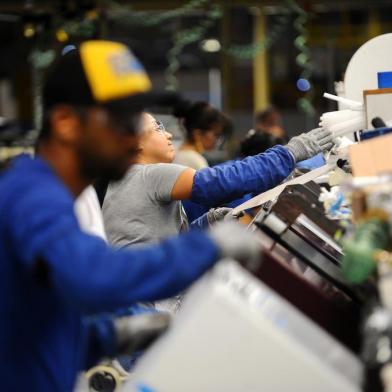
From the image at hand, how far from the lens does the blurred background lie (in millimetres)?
12195

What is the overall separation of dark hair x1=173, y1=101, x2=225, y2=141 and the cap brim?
12.1ft

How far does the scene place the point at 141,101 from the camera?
1962 mm

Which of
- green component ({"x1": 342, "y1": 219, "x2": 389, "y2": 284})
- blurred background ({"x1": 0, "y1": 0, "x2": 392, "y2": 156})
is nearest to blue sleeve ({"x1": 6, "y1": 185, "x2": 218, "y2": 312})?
green component ({"x1": 342, "y1": 219, "x2": 389, "y2": 284})

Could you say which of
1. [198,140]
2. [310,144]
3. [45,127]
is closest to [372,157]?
[45,127]

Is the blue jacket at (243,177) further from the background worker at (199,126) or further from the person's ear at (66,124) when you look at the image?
the background worker at (199,126)

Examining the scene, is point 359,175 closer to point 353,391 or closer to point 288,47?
point 353,391

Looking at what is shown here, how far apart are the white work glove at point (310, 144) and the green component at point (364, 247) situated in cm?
128

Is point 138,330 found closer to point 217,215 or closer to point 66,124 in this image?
point 66,124

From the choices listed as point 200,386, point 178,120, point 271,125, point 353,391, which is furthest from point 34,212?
point 271,125

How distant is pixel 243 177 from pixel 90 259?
161cm

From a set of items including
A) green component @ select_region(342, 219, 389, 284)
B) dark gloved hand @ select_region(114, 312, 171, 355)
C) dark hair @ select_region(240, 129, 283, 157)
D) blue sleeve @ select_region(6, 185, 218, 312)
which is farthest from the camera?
dark hair @ select_region(240, 129, 283, 157)

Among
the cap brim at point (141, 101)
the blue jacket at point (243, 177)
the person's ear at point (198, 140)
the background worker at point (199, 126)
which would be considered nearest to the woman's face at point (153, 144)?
the blue jacket at point (243, 177)

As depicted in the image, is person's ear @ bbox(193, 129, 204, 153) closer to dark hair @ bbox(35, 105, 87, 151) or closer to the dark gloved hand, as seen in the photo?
the dark gloved hand

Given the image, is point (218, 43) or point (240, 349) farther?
point (218, 43)
